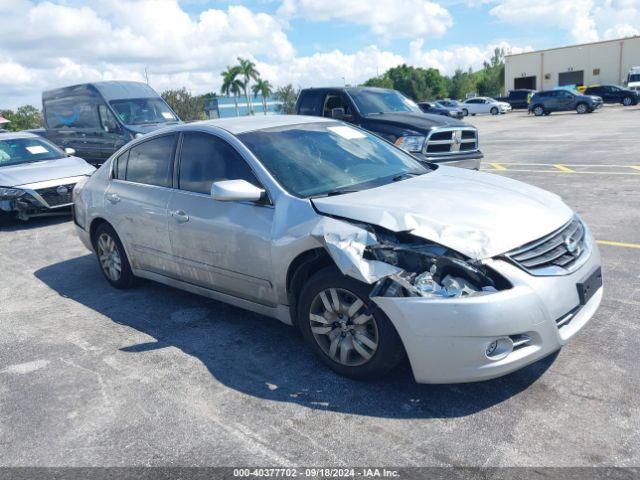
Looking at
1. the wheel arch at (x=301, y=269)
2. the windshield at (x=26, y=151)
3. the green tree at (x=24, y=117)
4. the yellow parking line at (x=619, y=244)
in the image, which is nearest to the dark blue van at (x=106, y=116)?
the windshield at (x=26, y=151)

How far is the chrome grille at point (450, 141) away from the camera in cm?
926

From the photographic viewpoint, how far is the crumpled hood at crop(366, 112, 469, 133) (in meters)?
9.41

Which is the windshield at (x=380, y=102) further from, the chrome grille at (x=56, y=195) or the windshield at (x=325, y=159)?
the windshield at (x=325, y=159)

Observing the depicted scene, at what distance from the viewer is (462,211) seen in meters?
3.58

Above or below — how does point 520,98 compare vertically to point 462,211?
below

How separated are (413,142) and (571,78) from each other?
62168 millimetres

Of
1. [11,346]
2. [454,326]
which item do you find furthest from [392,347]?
[11,346]

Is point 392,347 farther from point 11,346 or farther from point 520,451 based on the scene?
point 11,346

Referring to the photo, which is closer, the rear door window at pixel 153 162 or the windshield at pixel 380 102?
the rear door window at pixel 153 162

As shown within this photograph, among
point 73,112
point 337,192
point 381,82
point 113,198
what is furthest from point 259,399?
point 381,82

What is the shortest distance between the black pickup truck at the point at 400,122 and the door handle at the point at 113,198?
472 cm

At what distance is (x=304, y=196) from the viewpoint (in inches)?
159

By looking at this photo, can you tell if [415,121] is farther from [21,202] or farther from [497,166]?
[21,202]

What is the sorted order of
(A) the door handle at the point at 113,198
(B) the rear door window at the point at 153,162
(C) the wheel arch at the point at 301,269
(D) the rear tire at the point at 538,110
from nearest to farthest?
(C) the wheel arch at the point at 301,269, (B) the rear door window at the point at 153,162, (A) the door handle at the point at 113,198, (D) the rear tire at the point at 538,110
